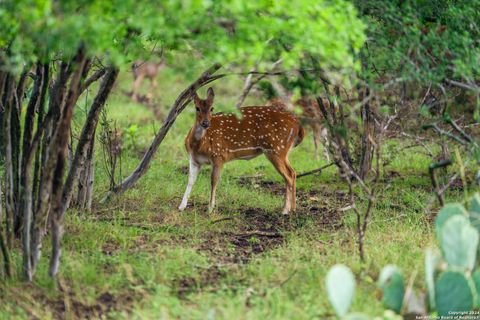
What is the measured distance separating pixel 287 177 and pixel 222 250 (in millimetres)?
1937

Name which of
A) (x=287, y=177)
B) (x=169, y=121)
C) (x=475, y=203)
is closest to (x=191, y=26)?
(x=475, y=203)

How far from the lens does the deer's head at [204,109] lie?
8547 mm

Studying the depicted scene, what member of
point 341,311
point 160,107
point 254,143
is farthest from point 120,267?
point 160,107

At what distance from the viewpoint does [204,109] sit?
860 cm

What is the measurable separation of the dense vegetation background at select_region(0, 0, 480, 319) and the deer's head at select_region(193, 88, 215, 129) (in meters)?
0.57

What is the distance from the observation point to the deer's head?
8547mm

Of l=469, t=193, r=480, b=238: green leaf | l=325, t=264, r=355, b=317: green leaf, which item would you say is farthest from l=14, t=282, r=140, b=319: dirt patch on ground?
l=469, t=193, r=480, b=238: green leaf

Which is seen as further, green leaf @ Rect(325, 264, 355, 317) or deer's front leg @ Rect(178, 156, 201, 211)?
deer's front leg @ Rect(178, 156, 201, 211)

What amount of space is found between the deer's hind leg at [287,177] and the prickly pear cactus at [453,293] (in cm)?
348

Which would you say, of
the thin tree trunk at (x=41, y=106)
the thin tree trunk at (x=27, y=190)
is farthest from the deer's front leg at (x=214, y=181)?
the thin tree trunk at (x=27, y=190)

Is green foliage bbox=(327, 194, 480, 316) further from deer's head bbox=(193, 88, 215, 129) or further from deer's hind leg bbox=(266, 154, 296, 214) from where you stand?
deer's head bbox=(193, 88, 215, 129)

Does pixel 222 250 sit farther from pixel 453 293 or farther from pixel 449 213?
pixel 453 293

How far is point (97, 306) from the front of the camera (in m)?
5.48

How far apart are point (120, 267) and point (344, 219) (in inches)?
100
